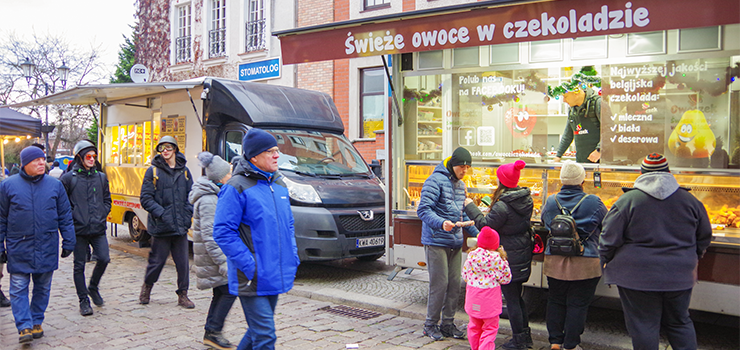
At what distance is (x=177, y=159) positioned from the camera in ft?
21.8

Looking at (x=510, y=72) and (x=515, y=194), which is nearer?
(x=515, y=194)

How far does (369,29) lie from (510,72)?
1685 millimetres

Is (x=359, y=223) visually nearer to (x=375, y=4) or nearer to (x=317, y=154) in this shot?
(x=317, y=154)

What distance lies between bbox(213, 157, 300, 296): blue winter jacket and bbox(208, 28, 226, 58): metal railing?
1679 cm

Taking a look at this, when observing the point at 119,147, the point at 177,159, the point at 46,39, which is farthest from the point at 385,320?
the point at 46,39

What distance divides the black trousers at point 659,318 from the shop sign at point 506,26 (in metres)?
2.09

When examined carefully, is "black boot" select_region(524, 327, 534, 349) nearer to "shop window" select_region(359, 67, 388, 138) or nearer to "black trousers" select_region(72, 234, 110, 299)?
"black trousers" select_region(72, 234, 110, 299)

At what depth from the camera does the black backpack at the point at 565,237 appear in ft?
15.4

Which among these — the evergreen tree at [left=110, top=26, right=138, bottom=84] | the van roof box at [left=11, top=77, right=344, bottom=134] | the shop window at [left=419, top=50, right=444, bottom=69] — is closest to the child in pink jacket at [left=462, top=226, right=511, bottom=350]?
A: the shop window at [left=419, top=50, right=444, bottom=69]

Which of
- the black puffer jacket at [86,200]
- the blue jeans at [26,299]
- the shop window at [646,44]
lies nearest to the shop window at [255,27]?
the black puffer jacket at [86,200]

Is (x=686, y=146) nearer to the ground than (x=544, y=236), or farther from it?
farther from it

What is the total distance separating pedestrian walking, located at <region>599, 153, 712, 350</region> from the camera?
388 cm

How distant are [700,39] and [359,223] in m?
4.54

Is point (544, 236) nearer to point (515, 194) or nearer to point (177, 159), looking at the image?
point (515, 194)
